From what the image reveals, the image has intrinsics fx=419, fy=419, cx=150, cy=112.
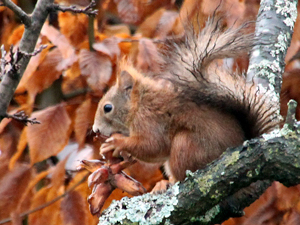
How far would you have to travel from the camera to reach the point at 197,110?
8.83 feet

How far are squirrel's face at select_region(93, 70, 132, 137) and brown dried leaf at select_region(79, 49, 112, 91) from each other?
151 millimetres

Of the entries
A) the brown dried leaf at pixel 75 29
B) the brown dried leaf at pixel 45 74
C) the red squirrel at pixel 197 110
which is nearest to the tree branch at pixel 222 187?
the red squirrel at pixel 197 110

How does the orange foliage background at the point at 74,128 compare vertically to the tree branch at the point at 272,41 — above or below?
below

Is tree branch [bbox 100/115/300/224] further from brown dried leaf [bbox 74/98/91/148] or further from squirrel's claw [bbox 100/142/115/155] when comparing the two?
brown dried leaf [bbox 74/98/91/148]

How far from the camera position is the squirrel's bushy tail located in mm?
2559

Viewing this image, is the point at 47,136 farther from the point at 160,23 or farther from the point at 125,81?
the point at 160,23

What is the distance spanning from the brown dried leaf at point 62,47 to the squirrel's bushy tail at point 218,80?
0.92 metres

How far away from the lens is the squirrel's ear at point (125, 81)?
330cm

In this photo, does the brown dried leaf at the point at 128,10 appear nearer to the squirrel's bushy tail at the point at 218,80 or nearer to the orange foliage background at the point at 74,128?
the orange foliage background at the point at 74,128

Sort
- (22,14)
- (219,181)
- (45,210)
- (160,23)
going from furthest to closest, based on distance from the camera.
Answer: (160,23) → (45,210) → (22,14) → (219,181)

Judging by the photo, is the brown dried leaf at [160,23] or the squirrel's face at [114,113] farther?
the brown dried leaf at [160,23]

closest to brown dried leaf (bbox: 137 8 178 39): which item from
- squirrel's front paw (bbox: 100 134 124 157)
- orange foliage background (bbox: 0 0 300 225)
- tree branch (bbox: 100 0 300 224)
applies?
orange foliage background (bbox: 0 0 300 225)

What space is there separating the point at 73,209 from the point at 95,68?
110 centimetres

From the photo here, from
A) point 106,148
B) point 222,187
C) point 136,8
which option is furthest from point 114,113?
point 136,8
